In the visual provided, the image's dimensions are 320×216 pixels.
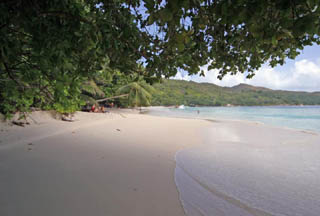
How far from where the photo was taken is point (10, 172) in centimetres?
205

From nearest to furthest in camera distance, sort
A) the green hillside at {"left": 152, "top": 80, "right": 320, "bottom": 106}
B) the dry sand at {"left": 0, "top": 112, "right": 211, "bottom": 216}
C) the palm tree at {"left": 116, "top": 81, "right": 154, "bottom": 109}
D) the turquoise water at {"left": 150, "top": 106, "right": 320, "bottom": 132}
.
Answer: the dry sand at {"left": 0, "top": 112, "right": 211, "bottom": 216}, the turquoise water at {"left": 150, "top": 106, "right": 320, "bottom": 132}, the palm tree at {"left": 116, "top": 81, "right": 154, "bottom": 109}, the green hillside at {"left": 152, "top": 80, "right": 320, "bottom": 106}

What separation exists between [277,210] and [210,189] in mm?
708

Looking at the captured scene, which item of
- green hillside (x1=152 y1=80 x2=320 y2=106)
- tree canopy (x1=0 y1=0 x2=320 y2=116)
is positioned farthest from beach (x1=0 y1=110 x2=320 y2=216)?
green hillside (x1=152 y1=80 x2=320 y2=106)

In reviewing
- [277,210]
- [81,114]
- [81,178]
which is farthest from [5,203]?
A: [81,114]

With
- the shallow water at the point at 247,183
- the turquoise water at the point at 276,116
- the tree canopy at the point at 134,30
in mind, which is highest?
the tree canopy at the point at 134,30

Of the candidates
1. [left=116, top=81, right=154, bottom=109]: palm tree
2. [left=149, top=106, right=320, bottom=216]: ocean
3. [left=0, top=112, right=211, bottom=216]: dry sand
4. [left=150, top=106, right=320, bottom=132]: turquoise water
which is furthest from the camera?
[left=116, top=81, right=154, bottom=109]: palm tree

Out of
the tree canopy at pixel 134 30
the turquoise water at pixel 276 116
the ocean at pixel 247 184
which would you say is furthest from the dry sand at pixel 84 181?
the turquoise water at pixel 276 116

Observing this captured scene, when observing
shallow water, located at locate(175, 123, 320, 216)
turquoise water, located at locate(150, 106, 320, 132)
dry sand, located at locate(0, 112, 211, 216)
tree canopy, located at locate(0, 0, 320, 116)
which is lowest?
turquoise water, located at locate(150, 106, 320, 132)

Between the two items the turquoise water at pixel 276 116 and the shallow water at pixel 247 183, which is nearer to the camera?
the shallow water at pixel 247 183

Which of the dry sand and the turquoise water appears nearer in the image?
the dry sand

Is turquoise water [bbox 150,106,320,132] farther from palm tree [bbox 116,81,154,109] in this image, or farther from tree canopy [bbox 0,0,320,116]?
tree canopy [bbox 0,0,320,116]

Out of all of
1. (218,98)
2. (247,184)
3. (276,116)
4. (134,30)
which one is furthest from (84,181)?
(218,98)

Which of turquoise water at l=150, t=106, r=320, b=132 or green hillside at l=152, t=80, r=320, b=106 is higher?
green hillside at l=152, t=80, r=320, b=106

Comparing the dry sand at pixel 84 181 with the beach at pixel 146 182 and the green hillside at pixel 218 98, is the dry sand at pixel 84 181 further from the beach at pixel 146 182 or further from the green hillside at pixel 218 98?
the green hillside at pixel 218 98
